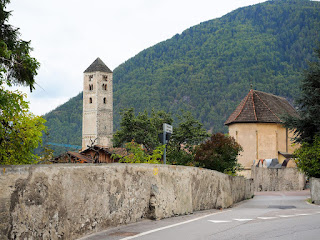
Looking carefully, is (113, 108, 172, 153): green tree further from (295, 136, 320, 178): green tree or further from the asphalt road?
the asphalt road

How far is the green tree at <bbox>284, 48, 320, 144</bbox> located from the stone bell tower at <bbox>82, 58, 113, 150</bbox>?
326 ft

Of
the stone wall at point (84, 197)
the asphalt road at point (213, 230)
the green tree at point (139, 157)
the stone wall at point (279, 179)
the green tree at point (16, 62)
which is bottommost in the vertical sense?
the stone wall at point (279, 179)

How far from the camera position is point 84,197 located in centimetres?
788

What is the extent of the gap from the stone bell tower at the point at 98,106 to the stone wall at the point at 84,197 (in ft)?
372

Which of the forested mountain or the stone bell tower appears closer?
the stone bell tower

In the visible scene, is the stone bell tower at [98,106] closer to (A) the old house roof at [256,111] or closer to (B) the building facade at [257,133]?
(A) the old house roof at [256,111]

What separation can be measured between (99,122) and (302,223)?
116m

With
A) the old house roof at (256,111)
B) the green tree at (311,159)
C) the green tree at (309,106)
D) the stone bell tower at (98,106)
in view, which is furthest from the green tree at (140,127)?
the stone bell tower at (98,106)

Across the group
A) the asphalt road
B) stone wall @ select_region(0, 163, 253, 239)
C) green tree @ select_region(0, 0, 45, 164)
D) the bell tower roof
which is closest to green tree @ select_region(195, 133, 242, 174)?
stone wall @ select_region(0, 163, 253, 239)

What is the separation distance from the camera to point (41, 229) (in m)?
6.76

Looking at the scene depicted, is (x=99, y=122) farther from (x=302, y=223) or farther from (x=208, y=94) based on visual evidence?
(x=302, y=223)

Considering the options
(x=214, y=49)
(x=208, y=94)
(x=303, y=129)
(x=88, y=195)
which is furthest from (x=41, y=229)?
(x=214, y=49)

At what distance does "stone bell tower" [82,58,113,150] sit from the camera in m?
125

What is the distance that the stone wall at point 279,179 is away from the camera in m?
45.2
